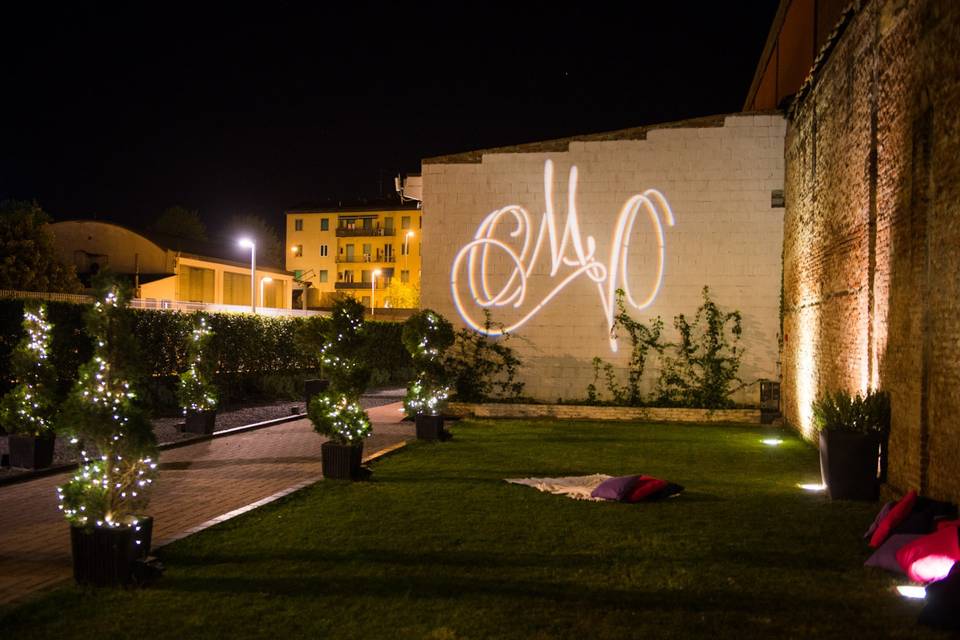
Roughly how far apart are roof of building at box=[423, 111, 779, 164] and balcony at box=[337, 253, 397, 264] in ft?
181

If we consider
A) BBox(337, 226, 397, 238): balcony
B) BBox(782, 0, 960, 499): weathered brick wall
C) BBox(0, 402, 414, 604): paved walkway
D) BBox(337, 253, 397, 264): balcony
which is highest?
BBox(337, 226, 397, 238): balcony

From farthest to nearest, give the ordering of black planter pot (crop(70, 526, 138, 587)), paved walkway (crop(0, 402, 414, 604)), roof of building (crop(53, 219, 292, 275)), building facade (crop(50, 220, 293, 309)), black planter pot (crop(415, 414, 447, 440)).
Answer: roof of building (crop(53, 219, 292, 275))
building facade (crop(50, 220, 293, 309))
black planter pot (crop(415, 414, 447, 440))
paved walkway (crop(0, 402, 414, 604))
black planter pot (crop(70, 526, 138, 587))

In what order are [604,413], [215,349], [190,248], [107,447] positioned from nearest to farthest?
[107,447]
[604,413]
[215,349]
[190,248]

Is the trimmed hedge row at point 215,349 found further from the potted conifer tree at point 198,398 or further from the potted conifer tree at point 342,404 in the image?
the potted conifer tree at point 198,398

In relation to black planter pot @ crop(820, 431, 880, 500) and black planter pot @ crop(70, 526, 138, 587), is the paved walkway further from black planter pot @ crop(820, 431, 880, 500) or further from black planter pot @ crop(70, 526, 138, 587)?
black planter pot @ crop(820, 431, 880, 500)

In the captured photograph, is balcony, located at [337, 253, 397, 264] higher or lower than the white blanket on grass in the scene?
higher

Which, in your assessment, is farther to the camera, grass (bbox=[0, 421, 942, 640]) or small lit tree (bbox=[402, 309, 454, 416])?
small lit tree (bbox=[402, 309, 454, 416])

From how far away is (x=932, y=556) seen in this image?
514 cm

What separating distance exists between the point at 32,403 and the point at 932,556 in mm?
10010

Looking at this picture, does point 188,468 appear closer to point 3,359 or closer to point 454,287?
point 3,359

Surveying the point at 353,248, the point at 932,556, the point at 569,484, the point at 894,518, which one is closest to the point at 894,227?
the point at 894,518

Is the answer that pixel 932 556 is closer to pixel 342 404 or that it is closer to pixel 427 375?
pixel 342 404

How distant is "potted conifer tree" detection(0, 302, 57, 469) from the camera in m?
9.73

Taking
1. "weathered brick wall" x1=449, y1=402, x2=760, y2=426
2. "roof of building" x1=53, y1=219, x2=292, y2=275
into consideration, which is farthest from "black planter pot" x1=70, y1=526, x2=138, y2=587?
"roof of building" x1=53, y1=219, x2=292, y2=275
